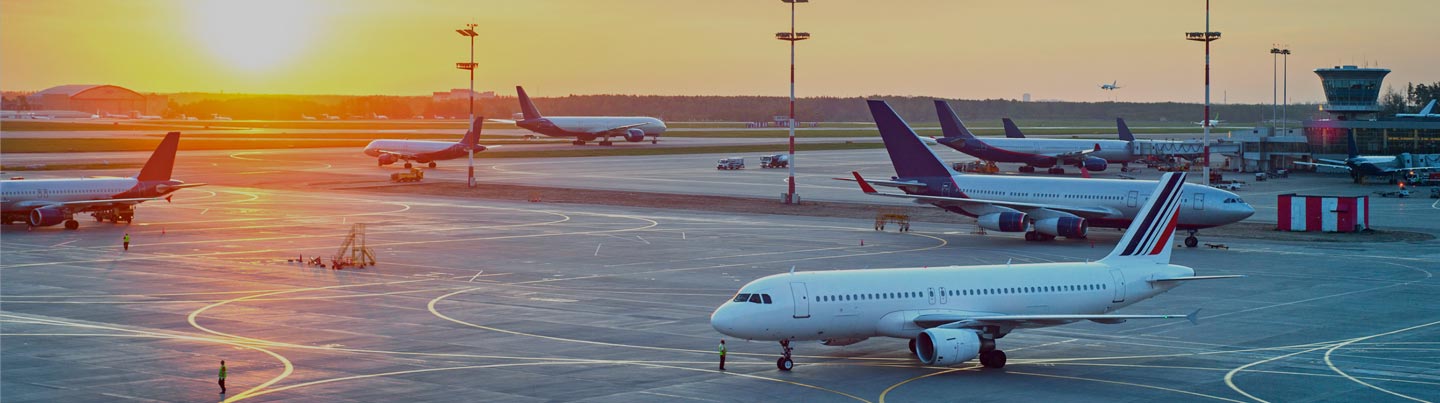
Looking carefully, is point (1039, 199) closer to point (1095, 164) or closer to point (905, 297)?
point (905, 297)

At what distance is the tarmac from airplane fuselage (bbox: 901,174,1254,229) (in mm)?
2211

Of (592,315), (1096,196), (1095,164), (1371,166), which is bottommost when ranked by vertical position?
(592,315)

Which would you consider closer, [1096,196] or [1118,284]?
[1118,284]

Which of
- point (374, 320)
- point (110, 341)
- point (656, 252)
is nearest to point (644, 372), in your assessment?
point (374, 320)

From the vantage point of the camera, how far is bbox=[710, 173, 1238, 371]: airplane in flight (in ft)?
126

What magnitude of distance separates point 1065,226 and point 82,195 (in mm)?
58167

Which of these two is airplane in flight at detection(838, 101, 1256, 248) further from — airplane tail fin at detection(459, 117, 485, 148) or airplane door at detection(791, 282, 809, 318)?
airplane tail fin at detection(459, 117, 485, 148)

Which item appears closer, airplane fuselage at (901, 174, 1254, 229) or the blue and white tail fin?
the blue and white tail fin

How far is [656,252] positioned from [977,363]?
1317 inches

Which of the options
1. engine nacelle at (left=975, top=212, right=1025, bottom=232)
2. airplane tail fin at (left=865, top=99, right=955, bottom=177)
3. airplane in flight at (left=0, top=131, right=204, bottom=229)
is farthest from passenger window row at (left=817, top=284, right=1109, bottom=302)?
airplane in flight at (left=0, top=131, right=204, bottom=229)

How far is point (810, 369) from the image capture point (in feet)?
130

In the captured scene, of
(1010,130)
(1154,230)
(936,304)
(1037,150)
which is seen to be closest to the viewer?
(936,304)

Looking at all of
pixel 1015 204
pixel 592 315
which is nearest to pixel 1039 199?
pixel 1015 204

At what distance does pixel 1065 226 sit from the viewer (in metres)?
74.8
